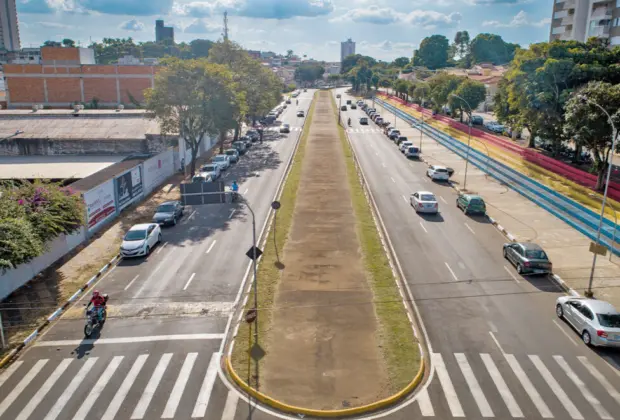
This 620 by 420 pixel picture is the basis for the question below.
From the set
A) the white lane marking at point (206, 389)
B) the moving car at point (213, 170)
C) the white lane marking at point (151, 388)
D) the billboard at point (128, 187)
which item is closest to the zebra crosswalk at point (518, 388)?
the white lane marking at point (206, 389)

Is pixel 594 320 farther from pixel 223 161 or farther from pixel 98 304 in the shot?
pixel 223 161

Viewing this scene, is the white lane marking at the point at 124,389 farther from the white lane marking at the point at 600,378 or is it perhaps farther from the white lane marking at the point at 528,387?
the white lane marking at the point at 600,378

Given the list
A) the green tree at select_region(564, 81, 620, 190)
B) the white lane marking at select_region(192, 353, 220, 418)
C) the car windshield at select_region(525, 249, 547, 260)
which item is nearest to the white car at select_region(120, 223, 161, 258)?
the white lane marking at select_region(192, 353, 220, 418)

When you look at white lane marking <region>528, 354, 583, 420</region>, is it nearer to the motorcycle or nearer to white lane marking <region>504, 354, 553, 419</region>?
white lane marking <region>504, 354, 553, 419</region>

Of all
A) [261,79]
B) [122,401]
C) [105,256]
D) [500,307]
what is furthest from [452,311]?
[261,79]

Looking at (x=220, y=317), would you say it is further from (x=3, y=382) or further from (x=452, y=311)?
(x=452, y=311)
